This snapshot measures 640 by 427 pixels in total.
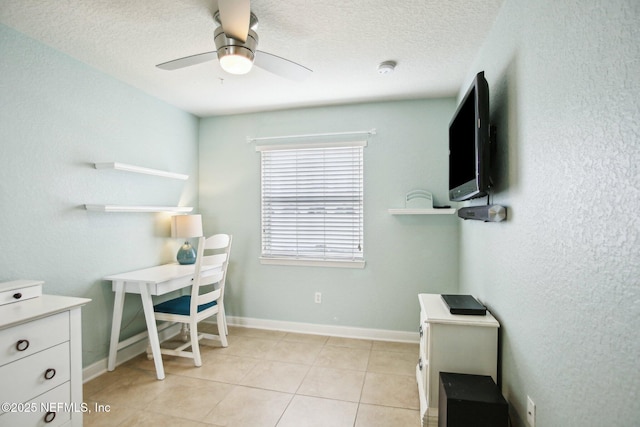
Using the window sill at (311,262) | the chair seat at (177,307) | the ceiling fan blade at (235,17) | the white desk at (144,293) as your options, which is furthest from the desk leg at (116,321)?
the ceiling fan blade at (235,17)

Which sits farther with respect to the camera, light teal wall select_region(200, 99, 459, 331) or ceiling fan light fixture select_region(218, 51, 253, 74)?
light teal wall select_region(200, 99, 459, 331)

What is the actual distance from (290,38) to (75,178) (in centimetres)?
193

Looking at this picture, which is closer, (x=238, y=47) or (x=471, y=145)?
(x=238, y=47)

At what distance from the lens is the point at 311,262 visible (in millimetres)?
3424

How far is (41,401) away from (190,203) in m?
2.32

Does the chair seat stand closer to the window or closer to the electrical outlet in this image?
the window

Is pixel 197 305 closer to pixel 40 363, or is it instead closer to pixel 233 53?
pixel 40 363

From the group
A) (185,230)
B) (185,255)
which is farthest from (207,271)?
(185,230)

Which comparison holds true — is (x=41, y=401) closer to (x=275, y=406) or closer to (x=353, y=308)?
(x=275, y=406)

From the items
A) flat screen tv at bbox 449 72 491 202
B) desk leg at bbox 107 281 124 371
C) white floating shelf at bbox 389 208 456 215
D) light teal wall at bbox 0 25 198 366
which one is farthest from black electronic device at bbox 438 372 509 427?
light teal wall at bbox 0 25 198 366

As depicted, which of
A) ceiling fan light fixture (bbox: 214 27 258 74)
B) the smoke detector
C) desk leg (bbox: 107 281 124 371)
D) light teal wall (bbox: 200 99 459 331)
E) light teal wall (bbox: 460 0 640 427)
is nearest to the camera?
light teal wall (bbox: 460 0 640 427)

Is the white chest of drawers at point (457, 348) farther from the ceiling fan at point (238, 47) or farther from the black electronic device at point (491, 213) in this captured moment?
the ceiling fan at point (238, 47)

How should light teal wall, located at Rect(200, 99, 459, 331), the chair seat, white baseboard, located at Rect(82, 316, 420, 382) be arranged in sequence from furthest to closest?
light teal wall, located at Rect(200, 99, 459, 331)
white baseboard, located at Rect(82, 316, 420, 382)
the chair seat

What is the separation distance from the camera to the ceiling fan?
142 cm
